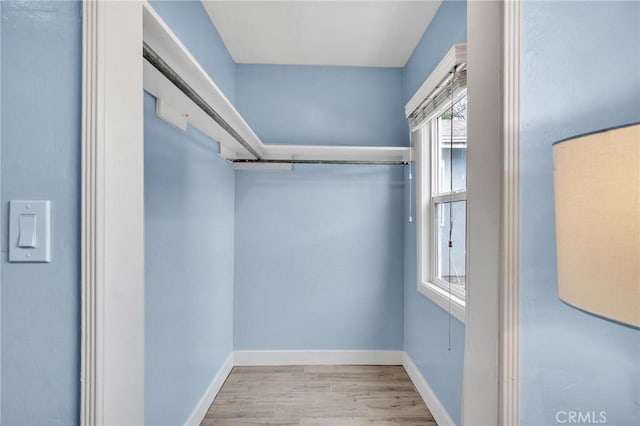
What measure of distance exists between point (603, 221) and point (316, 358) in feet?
8.79

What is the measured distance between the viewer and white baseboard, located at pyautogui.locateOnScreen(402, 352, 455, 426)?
201 centimetres

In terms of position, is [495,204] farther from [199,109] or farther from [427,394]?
[427,394]

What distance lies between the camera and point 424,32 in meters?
2.37

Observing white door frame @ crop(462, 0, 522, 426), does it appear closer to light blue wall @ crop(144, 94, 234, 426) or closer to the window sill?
the window sill

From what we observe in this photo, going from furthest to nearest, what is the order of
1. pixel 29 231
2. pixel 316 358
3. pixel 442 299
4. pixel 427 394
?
pixel 316 358 < pixel 427 394 < pixel 442 299 < pixel 29 231

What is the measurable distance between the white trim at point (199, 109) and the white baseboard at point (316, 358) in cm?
158

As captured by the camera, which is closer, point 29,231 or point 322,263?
point 29,231

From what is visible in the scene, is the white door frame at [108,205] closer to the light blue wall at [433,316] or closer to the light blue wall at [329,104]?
the light blue wall at [433,316]

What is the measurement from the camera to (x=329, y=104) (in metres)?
2.90

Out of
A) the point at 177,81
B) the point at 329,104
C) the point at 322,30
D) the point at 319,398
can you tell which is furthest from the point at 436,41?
the point at 319,398

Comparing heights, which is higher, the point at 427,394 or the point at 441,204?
the point at 441,204

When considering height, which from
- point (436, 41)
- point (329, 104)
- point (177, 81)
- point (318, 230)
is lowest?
point (318, 230)

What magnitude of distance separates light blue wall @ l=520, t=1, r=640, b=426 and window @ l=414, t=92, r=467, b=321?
1386mm

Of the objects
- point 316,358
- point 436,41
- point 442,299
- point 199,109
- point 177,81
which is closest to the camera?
point 177,81
